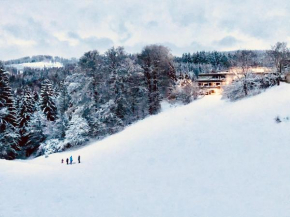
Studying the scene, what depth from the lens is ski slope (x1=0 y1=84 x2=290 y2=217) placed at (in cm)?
1205

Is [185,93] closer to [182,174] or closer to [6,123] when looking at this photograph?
[182,174]

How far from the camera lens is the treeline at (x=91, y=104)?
33.6 meters

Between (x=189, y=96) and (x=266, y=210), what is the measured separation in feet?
102

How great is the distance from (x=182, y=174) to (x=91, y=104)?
69.3ft

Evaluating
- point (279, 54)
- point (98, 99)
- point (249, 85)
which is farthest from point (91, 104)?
point (279, 54)

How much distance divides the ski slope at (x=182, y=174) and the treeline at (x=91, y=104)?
20.8 feet

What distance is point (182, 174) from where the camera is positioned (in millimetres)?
17234

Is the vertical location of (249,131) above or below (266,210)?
above

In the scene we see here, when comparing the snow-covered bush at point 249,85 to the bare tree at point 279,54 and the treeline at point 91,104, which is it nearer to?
the bare tree at point 279,54


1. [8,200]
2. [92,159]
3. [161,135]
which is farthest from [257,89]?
[8,200]

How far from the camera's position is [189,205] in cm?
1276

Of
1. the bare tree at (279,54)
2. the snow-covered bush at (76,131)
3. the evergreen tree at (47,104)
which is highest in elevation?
the bare tree at (279,54)

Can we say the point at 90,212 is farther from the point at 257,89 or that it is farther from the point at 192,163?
the point at 257,89

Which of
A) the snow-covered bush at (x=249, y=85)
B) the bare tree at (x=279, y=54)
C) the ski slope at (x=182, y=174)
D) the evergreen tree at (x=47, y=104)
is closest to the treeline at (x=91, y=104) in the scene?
the evergreen tree at (x=47, y=104)
